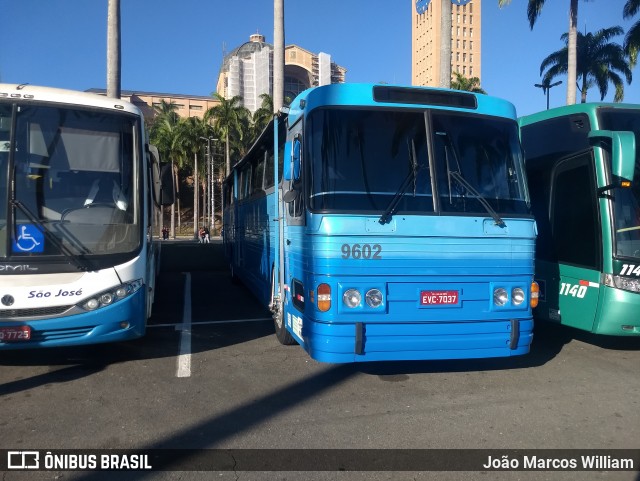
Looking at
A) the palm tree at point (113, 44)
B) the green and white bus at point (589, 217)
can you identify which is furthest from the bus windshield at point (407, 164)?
the palm tree at point (113, 44)

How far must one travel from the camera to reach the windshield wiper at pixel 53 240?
5.73 m

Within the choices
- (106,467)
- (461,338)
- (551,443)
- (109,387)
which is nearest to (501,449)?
(551,443)

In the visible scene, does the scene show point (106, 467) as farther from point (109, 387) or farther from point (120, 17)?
point (120, 17)

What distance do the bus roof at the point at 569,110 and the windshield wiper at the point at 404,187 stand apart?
3121 millimetres

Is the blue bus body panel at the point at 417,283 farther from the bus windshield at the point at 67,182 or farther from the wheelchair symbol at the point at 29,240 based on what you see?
the wheelchair symbol at the point at 29,240

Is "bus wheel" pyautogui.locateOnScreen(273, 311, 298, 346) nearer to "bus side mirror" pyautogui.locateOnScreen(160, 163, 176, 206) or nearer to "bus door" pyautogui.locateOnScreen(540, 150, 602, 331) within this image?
"bus side mirror" pyautogui.locateOnScreen(160, 163, 176, 206)

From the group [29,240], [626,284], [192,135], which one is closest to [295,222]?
[29,240]

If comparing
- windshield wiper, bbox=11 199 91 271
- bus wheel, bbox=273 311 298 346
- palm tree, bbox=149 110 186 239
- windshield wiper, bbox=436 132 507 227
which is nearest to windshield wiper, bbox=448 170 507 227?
windshield wiper, bbox=436 132 507 227

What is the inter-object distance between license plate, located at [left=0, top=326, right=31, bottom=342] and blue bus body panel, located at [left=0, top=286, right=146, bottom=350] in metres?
0.04

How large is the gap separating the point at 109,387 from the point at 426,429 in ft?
11.3

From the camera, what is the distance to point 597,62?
27.8 m

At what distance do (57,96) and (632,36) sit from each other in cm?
2632

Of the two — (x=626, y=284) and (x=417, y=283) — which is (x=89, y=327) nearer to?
(x=417, y=283)

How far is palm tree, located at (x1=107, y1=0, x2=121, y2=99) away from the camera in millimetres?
11383
